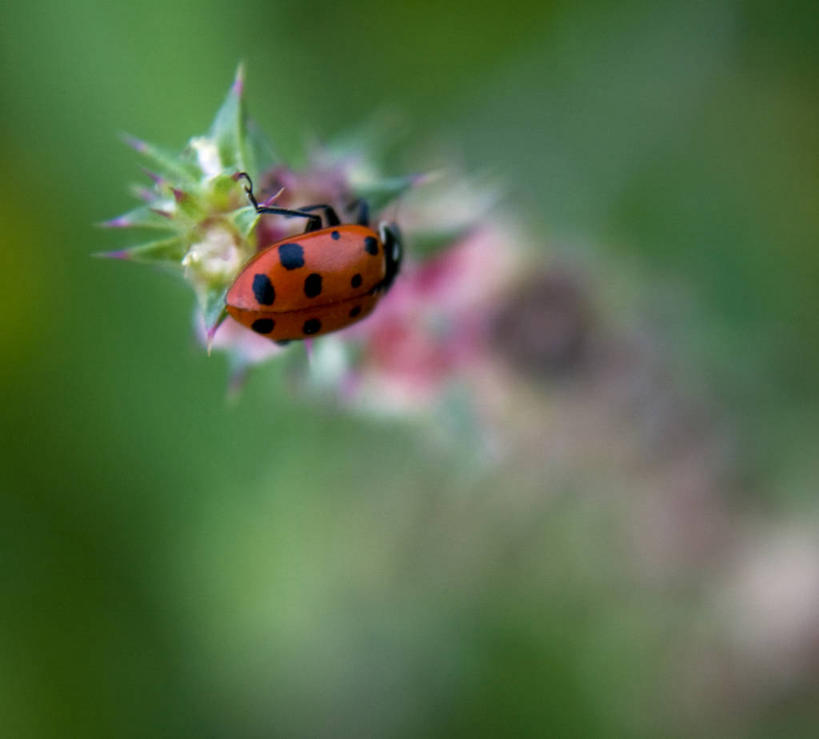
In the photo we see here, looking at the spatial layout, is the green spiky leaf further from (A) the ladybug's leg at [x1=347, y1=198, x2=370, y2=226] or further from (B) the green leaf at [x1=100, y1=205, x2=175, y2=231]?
(A) the ladybug's leg at [x1=347, y1=198, x2=370, y2=226]

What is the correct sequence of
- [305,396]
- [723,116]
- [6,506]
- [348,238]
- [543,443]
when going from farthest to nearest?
[723,116] < [6,506] < [543,443] < [305,396] < [348,238]

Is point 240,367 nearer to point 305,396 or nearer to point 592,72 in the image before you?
point 305,396

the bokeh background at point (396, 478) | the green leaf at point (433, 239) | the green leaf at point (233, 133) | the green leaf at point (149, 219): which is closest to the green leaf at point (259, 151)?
the green leaf at point (233, 133)

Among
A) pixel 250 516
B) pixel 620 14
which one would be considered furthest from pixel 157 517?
pixel 620 14

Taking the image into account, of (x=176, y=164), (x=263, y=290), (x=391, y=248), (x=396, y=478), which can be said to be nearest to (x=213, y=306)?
(x=263, y=290)

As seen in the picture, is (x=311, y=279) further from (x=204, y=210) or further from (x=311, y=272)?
(x=204, y=210)

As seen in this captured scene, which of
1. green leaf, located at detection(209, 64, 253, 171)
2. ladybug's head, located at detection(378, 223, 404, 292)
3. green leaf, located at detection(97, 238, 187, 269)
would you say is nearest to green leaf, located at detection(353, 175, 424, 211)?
ladybug's head, located at detection(378, 223, 404, 292)
